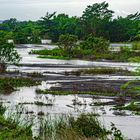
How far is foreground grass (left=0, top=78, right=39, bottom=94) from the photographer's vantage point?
3369cm

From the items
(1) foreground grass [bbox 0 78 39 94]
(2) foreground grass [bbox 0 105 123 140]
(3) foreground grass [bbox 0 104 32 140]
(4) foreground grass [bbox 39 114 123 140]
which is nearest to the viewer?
(3) foreground grass [bbox 0 104 32 140]

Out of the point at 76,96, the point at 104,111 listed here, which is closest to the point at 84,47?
A: the point at 76,96

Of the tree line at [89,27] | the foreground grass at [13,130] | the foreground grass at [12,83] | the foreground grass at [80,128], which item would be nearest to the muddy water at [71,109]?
the foreground grass at [12,83]

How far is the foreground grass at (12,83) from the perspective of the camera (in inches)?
1326

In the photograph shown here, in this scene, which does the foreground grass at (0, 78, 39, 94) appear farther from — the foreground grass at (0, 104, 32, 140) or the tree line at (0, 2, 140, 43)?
the tree line at (0, 2, 140, 43)

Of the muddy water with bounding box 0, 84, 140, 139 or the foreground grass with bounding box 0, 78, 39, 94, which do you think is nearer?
the muddy water with bounding box 0, 84, 140, 139

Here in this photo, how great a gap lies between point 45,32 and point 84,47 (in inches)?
2166

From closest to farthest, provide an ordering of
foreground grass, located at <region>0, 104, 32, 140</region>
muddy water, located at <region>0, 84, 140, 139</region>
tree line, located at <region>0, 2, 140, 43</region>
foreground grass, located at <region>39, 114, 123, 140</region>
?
foreground grass, located at <region>0, 104, 32, 140</region>, foreground grass, located at <region>39, 114, 123, 140</region>, muddy water, located at <region>0, 84, 140, 139</region>, tree line, located at <region>0, 2, 140, 43</region>

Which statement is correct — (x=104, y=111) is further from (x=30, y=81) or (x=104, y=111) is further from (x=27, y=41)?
(x=27, y=41)

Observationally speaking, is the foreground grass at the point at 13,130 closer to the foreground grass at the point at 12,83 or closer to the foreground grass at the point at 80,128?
the foreground grass at the point at 80,128

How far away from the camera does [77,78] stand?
42.8 metres

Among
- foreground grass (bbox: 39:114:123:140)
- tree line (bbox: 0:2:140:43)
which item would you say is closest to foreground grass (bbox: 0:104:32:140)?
foreground grass (bbox: 39:114:123:140)

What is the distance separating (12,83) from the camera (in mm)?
37188

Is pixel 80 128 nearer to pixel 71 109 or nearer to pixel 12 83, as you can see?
pixel 71 109
